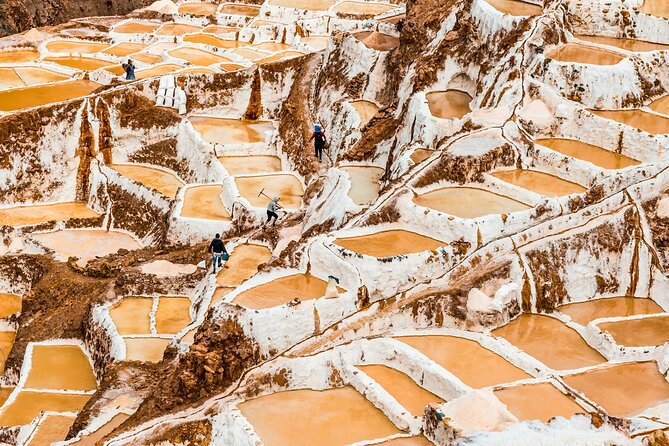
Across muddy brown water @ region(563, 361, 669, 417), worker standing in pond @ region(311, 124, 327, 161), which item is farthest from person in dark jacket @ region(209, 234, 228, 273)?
muddy brown water @ region(563, 361, 669, 417)

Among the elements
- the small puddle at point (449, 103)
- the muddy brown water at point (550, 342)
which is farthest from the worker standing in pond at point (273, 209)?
the muddy brown water at point (550, 342)

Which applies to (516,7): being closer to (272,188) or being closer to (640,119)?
(640,119)

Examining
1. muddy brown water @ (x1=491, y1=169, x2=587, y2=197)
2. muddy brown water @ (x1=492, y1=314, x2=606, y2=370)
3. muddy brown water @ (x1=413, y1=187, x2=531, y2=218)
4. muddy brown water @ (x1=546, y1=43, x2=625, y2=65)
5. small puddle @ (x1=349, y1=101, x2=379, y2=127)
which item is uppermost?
muddy brown water @ (x1=546, y1=43, x2=625, y2=65)

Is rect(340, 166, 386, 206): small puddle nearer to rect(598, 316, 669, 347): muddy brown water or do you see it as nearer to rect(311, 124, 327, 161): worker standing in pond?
rect(311, 124, 327, 161): worker standing in pond

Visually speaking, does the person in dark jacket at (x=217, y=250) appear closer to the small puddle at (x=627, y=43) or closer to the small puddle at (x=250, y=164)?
the small puddle at (x=250, y=164)

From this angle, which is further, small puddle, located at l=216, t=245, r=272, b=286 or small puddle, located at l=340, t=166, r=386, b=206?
small puddle, located at l=216, t=245, r=272, b=286

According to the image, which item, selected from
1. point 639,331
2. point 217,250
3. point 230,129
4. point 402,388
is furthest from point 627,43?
point 230,129
